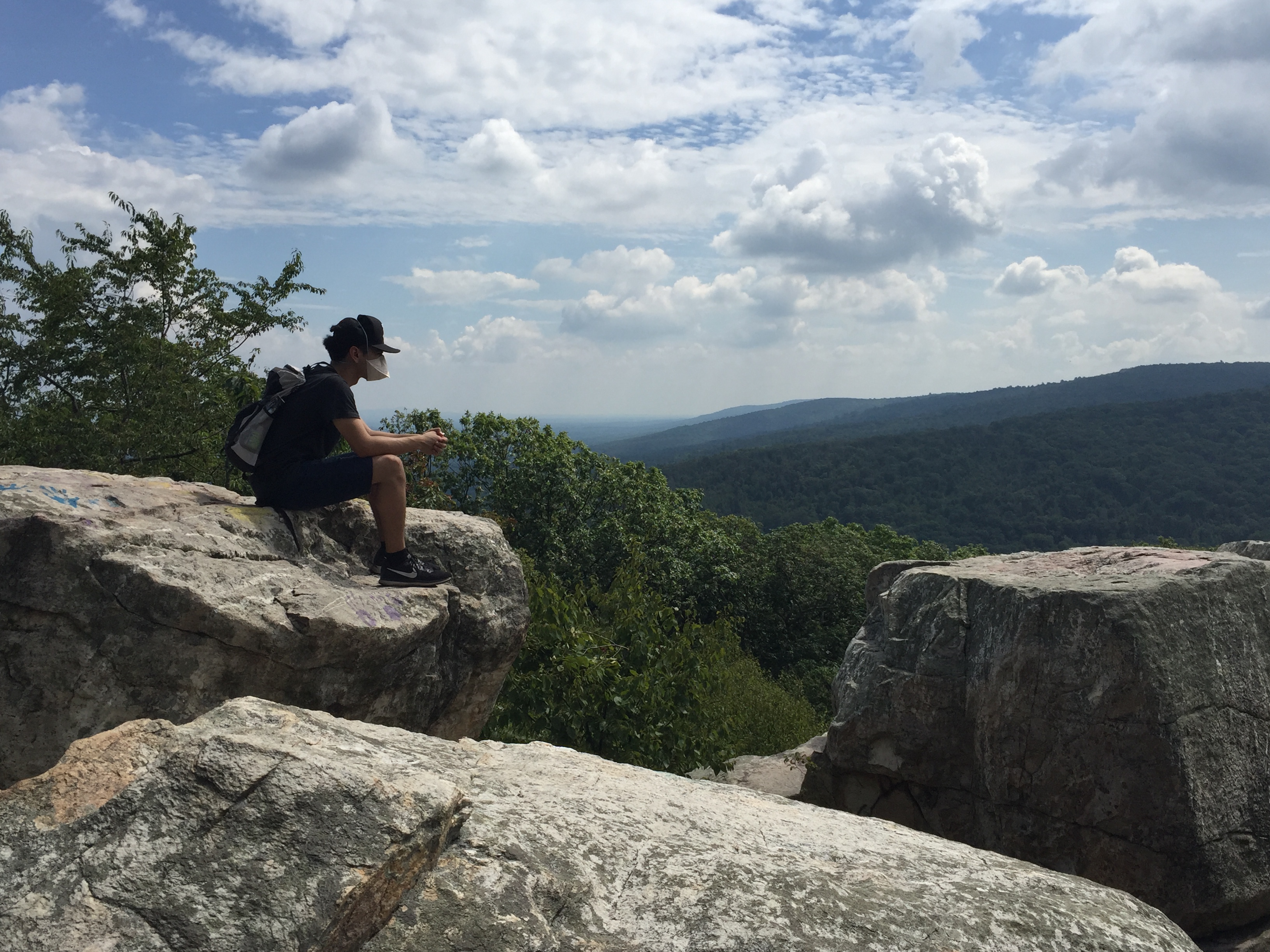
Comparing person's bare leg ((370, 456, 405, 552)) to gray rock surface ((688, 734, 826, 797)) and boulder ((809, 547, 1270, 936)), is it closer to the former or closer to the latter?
gray rock surface ((688, 734, 826, 797))

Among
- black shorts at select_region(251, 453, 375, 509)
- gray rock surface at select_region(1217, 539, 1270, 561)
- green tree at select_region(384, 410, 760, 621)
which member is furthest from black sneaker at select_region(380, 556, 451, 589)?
green tree at select_region(384, 410, 760, 621)

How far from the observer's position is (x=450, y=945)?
3291 mm

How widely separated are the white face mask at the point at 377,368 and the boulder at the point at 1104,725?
216 inches

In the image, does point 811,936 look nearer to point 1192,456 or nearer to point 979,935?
point 979,935

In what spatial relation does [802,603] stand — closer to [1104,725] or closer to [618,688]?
[618,688]

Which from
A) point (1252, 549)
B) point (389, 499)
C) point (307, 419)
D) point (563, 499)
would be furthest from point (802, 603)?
point (307, 419)

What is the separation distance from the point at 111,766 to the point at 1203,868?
767cm

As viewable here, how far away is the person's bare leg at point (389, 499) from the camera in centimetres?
694

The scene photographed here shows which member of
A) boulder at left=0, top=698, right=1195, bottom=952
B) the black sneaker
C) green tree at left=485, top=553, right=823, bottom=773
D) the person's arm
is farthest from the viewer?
green tree at left=485, top=553, right=823, bottom=773

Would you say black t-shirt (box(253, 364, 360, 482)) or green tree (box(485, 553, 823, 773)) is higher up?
black t-shirt (box(253, 364, 360, 482))

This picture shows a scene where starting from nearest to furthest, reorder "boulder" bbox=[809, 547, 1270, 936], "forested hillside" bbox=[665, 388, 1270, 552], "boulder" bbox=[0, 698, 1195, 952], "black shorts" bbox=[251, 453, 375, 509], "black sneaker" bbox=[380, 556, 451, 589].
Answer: "boulder" bbox=[0, 698, 1195, 952] < "black shorts" bbox=[251, 453, 375, 509] < "black sneaker" bbox=[380, 556, 451, 589] < "boulder" bbox=[809, 547, 1270, 936] < "forested hillside" bbox=[665, 388, 1270, 552]

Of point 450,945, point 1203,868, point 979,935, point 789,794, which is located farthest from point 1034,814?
Answer: point 450,945

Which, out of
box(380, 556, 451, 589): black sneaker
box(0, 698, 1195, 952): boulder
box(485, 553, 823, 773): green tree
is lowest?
box(485, 553, 823, 773): green tree

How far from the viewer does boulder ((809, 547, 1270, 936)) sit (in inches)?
288
